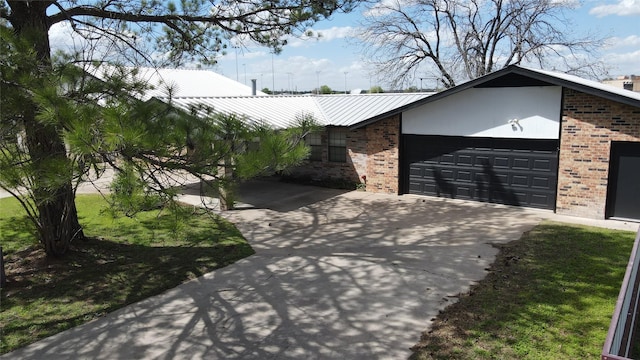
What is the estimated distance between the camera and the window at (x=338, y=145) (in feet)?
55.4

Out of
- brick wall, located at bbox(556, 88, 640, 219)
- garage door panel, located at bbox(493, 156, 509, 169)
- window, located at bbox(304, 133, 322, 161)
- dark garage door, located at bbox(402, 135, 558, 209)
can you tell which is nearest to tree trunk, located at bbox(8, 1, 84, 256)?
window, located at bbox(304, 133, 322, 161)

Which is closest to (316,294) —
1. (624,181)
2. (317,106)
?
(624,181)

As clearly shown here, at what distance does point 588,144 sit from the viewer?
11.8 meters

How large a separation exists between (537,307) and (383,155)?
29.7 ft

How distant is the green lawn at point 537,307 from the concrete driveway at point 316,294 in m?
0.36

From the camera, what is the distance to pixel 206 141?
5645 millimetres

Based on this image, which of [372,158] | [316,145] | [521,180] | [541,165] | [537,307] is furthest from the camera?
[316,145]

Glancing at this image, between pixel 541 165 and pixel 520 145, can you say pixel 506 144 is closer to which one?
pixel 520 145

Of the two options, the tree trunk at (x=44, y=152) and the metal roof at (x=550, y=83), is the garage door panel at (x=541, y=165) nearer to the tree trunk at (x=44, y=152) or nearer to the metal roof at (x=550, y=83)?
the metal roof at (x=550, y=83)

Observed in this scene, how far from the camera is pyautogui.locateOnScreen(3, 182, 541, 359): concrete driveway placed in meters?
5.86

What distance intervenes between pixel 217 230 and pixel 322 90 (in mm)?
41932

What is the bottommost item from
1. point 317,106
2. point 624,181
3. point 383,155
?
point 624,181

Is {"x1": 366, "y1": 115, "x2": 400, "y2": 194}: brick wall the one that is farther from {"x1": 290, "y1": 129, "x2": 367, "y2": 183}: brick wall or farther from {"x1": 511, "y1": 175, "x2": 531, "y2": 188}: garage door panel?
{"x1": 511, "y1": 175, "x2": 531, "y2": 188}: garage door panel

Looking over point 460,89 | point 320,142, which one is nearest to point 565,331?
point 460,89
